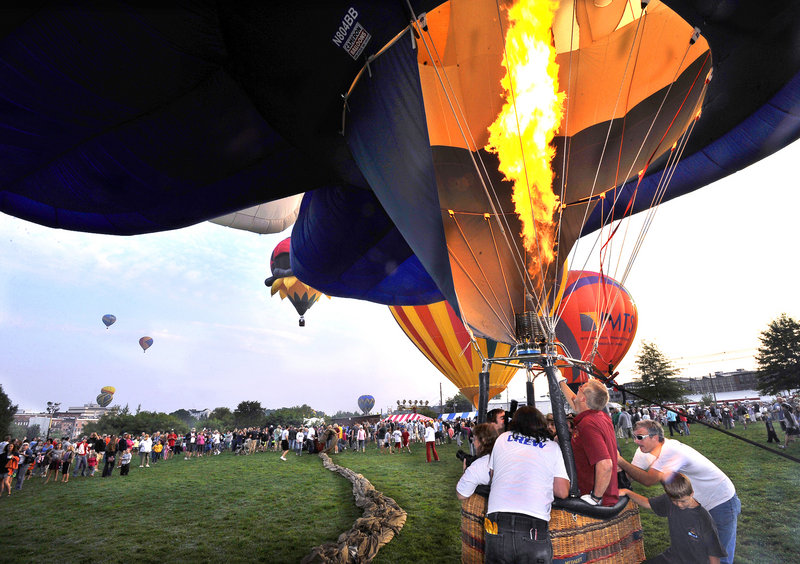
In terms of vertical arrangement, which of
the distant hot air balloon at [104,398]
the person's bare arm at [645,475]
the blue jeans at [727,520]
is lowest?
the blue jeans at [727,520]

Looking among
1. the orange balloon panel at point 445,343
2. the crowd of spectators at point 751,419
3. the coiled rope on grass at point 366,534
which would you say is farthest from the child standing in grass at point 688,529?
the orange balloon panel at point 445,343

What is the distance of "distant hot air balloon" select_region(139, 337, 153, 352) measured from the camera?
3534cm

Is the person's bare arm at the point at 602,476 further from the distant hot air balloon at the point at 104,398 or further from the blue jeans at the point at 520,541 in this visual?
the distant hot air balloon at the point at 104,398

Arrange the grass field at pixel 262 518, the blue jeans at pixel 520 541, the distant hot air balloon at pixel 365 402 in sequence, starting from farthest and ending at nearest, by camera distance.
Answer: the distant hot air balloon at pixel 365 402 < the grass field at pixel 262 518 < the blue jeans at pixel 520 541

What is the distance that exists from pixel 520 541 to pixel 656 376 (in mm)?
37499

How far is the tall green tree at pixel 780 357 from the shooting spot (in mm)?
32625

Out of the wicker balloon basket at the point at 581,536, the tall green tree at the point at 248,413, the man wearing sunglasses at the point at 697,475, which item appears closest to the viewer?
the wicker balloon basket at the point at 581,536

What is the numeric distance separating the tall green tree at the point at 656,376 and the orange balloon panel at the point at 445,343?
2312 centimetres

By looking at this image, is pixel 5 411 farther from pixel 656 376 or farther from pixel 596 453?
pixel 656 376

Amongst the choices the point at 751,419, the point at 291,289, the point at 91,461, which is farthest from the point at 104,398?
the point at 751,419

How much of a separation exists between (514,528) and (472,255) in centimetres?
346

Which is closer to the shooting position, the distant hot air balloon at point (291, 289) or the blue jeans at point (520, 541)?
the blue jeans at point (520, 541)

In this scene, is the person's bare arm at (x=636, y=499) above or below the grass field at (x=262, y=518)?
above

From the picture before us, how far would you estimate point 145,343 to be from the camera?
35.6 meters
